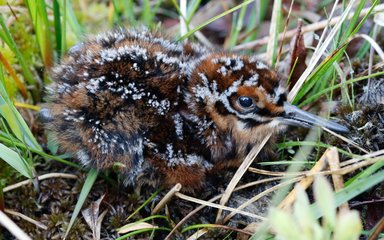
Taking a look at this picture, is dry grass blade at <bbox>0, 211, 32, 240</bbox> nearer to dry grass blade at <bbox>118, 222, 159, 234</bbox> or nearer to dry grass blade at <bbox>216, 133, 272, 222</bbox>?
dry grass blade at <bbox>118, 222, 159, 234</bbox>

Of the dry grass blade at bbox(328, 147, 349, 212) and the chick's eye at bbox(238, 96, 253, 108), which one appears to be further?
the chick's eye at bbox(238, 96, 253, 108)

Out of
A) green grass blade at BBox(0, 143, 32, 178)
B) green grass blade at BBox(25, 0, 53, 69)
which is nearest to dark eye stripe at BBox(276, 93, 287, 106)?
green grass blade at BBox(0, 143, 32, 178)

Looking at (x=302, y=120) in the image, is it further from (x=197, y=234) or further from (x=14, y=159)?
(x=14, y=159)

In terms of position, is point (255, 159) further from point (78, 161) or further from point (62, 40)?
point (62, 40)

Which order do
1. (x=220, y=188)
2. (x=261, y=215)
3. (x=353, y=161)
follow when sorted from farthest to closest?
(x=220, y=188) < (x=261, y=215) < (x=353, y=161)

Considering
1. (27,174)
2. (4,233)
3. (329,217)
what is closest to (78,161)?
(27,174)

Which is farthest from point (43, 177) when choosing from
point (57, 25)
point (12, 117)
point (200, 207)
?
point (57, 25)

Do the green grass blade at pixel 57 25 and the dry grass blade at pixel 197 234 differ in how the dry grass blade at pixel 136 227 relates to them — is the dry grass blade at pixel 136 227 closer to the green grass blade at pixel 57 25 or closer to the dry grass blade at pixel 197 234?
the dry grass blade at pixel 197 234
